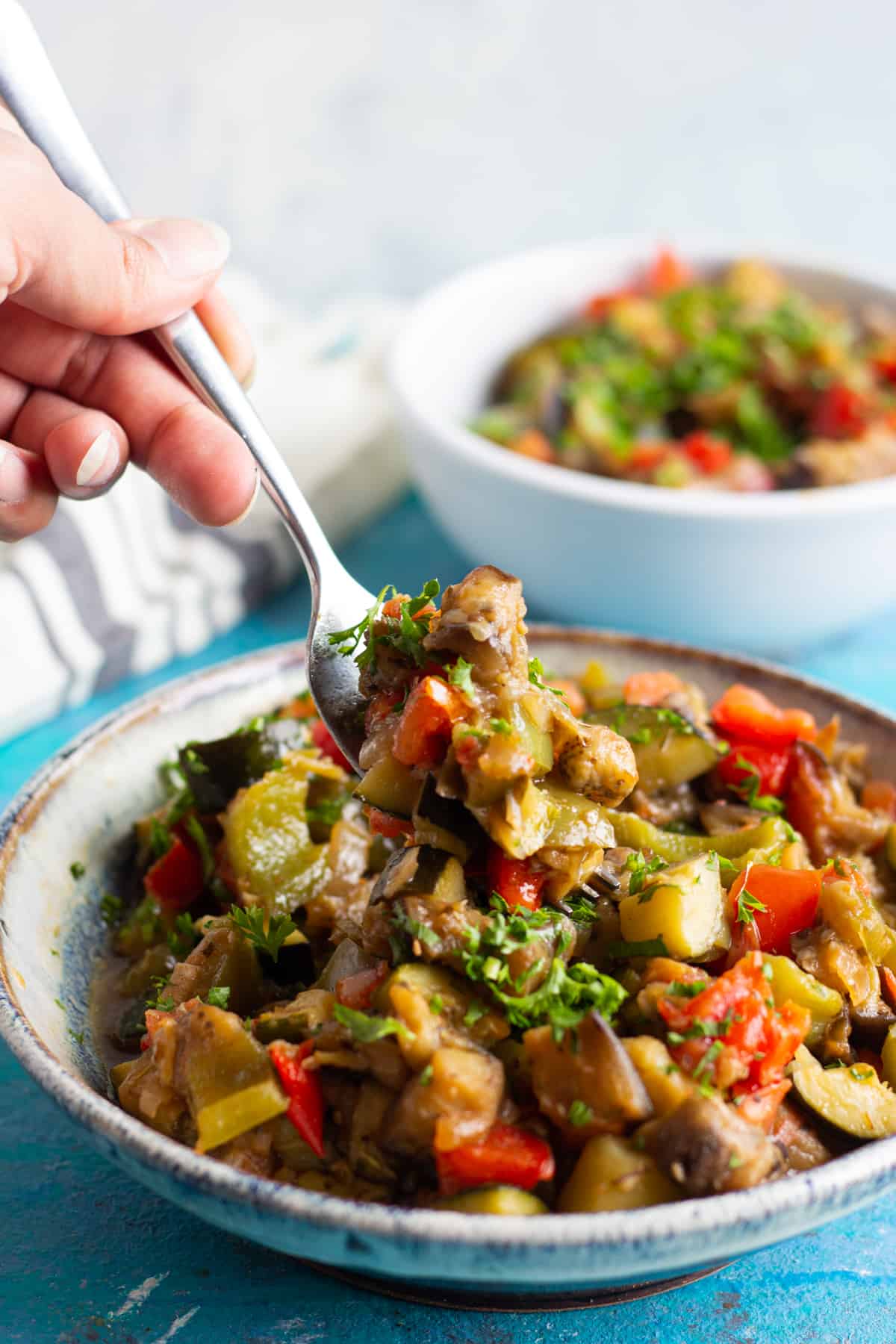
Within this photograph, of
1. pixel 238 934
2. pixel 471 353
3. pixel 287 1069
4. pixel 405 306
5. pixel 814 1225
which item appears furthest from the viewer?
pixel 405 306

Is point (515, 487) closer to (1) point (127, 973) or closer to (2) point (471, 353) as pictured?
(2) point (471, 353)

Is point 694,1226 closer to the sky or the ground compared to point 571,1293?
closer to the sky

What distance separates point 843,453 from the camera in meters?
5.03

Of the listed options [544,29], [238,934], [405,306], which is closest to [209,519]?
[238,934]

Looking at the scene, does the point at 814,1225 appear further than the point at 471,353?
No

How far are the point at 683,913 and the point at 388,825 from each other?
596 mm

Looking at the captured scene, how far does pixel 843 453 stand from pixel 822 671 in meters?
0.80

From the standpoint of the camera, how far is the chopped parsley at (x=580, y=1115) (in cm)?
225

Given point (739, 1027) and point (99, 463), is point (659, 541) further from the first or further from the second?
point (739, 1027)

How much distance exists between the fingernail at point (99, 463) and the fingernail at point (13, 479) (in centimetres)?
13

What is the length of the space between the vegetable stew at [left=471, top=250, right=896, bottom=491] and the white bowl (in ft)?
1.03

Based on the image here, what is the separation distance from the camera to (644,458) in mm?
5270

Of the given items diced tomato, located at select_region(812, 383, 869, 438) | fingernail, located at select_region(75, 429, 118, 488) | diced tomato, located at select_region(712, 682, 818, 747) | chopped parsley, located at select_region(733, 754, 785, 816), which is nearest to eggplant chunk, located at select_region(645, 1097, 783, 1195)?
chopped parsley, located at select_region(733, 754, 785, 816)

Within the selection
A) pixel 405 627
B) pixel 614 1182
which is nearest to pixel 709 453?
pixel 405 627
